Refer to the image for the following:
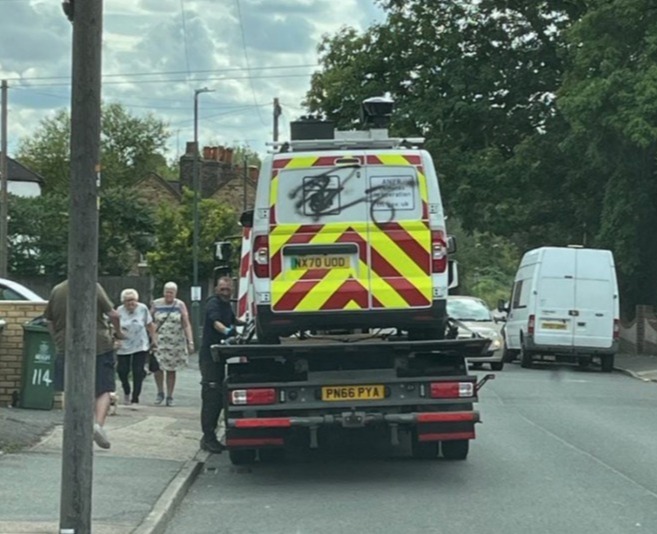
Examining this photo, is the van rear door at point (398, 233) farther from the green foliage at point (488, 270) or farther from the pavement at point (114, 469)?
the green foliage at point (488, 270)

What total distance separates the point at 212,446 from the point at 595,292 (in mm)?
16383

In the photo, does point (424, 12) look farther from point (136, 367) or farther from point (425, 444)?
point (425, 444)

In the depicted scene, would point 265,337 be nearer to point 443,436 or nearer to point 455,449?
point 443,436

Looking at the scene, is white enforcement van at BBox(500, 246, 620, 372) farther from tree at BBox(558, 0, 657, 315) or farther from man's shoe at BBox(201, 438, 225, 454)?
man's shoe at BBox(201, 438, 225, 454)

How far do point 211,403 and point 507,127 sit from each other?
2727cm

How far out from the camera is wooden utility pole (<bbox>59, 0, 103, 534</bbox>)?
279 inches

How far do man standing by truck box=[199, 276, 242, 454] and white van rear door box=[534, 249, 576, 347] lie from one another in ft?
50.9

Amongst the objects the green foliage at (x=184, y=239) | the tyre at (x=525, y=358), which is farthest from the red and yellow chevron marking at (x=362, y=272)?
the green foliage at (x=184, y=239)

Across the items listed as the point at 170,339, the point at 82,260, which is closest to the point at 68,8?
the point at 82,260

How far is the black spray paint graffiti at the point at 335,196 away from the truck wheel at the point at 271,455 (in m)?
2.62

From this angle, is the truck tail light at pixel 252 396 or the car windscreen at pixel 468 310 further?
the car windscreen at pixel 468 310

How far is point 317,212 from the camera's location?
10.6 meters

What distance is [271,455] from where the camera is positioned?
11.9 m

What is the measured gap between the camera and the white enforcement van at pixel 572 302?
87.3ft
